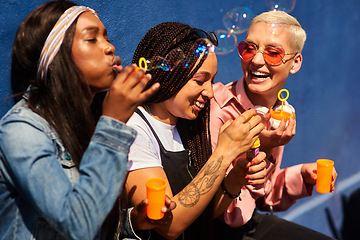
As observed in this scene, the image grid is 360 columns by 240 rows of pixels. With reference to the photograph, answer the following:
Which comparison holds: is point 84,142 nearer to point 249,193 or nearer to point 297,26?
point 249,193

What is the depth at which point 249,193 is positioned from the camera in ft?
8.37

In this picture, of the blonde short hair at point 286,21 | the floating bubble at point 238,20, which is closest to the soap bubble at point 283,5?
the floating bubble at point 238,20

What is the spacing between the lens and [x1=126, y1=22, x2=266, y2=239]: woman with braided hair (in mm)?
1931

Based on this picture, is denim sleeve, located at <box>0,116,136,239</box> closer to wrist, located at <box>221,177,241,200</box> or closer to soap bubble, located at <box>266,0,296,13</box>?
wrist, located at <box>221,177,241,200</box>

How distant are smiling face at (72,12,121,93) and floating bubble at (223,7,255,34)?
4.02ft

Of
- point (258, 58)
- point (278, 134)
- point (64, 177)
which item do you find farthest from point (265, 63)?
point (64, 177)

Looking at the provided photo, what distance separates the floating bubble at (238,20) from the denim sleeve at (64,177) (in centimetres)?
153

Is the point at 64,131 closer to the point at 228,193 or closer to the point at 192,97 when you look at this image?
the point at 192,97

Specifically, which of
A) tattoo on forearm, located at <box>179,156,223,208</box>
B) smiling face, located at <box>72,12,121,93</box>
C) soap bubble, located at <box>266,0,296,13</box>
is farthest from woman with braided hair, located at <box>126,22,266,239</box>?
soap bubble, located at <box>266,0,296,13</box>

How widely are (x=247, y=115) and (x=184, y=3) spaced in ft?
3.92

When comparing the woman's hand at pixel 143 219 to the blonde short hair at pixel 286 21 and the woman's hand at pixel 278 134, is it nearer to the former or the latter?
the woman's hand at pixel 278 134

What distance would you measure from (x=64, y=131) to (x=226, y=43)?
1.41 meters

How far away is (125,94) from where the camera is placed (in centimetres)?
148

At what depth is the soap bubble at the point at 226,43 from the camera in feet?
8.46
